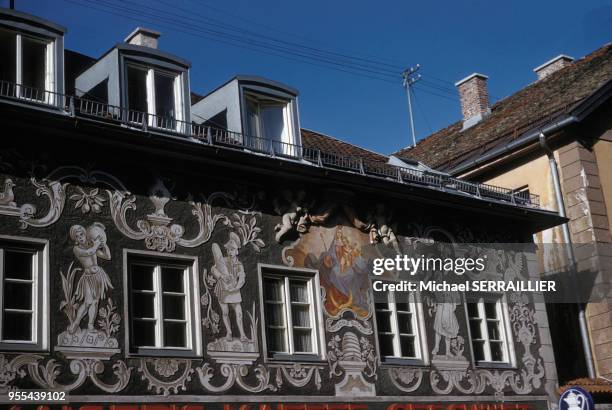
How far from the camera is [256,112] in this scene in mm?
17422

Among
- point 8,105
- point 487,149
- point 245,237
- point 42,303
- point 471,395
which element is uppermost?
point 487,149

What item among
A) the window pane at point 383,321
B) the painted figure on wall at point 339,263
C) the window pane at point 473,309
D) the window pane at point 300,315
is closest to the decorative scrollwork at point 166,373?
the window pane at point 300,315

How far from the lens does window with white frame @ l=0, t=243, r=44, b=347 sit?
12.6m

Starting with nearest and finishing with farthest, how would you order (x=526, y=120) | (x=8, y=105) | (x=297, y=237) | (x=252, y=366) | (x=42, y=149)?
(x=8, y=105) → (x=42, y=149) → (x=252, y=366) → (x=297, y=237) → (x=526, y=120)

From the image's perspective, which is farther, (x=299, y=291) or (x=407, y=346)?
(x=407, y=346)

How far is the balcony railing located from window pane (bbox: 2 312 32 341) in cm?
288

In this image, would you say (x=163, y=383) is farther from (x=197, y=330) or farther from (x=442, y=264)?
(x=442, y=264)

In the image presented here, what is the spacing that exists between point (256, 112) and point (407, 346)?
502 centimetres

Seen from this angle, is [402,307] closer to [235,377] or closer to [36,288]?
[235,377]

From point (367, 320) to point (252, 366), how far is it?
9.50 ft

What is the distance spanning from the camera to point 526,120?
2509 cm

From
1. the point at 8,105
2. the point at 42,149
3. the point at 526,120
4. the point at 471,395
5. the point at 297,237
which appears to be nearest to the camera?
the point at 8,105

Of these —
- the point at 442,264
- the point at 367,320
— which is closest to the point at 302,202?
the point at 367,320

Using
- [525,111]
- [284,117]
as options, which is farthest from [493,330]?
[525,111]
